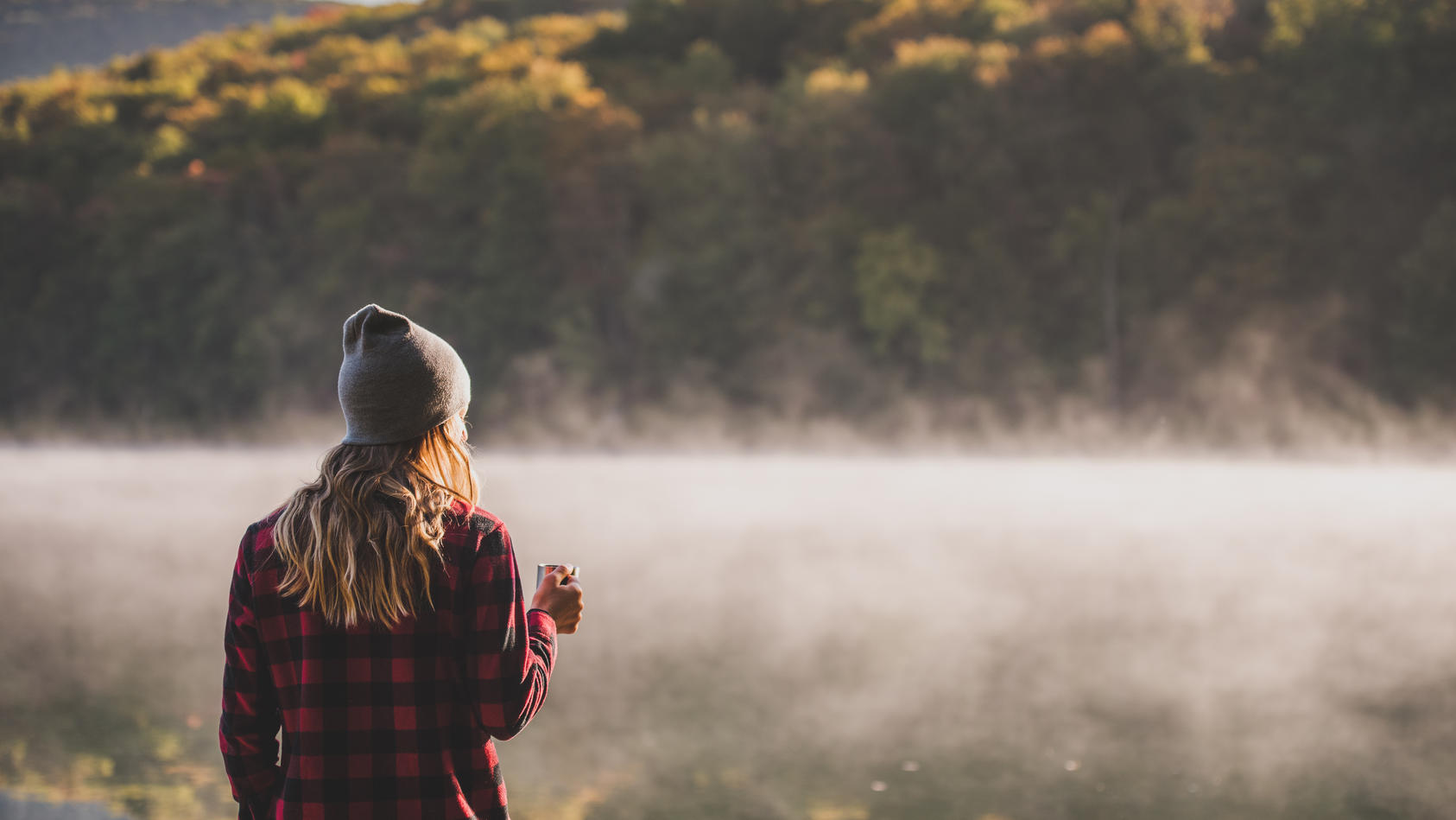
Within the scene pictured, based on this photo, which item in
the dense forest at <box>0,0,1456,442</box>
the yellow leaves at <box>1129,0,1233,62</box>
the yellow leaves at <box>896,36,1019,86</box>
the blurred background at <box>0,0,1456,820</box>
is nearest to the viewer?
the blurred background at <box>0,0,1456,820</box>

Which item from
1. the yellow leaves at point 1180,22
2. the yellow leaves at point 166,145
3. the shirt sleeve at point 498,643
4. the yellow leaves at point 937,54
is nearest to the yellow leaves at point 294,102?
the yellow leaves at point 166,145

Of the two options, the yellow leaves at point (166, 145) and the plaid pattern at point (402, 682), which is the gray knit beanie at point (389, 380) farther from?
the yellow leaves at point (166, 145)

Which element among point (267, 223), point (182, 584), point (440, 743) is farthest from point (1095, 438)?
point (440, 743)

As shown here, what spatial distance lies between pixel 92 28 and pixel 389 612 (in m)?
47.1

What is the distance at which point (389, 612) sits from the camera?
1672 mm

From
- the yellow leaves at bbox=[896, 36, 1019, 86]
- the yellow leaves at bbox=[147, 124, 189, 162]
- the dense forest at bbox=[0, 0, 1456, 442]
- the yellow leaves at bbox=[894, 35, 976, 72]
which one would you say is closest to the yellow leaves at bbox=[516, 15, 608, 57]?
the dense forest at bbox=[0, 0, 1456, 442]

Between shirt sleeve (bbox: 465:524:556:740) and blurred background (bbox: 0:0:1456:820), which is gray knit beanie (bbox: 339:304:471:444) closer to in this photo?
shirt sleeve (bbox: 465:524:556:740)

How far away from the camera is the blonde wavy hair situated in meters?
1.65

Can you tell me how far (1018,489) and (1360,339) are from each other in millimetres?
5284

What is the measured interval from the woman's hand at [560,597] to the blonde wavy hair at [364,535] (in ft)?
0.73

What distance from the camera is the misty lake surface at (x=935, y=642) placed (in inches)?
220

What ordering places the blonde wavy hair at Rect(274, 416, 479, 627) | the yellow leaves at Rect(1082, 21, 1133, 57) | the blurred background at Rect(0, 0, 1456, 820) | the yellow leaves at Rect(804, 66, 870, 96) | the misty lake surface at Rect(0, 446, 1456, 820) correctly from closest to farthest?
the blonde wavy hair at Rect(274, 416, 479, 627) → the misty lake surface at Rect(0, 446, 1456, 820) → the blurred background at Rect(0, 0, 1456, 820) → the yellow leaves at Rect(1082, 21, 1133, 57) → the yellow leaves at Rect(804, 66, 870, 96)

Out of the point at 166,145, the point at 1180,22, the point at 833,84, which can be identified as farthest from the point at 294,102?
the point at 1180,22

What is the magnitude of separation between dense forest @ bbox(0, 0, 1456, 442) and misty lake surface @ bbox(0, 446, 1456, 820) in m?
2.60
